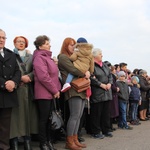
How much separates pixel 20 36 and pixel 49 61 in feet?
2.47

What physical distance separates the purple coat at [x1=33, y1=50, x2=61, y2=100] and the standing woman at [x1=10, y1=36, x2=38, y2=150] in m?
0.17

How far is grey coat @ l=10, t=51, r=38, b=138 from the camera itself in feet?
14.9

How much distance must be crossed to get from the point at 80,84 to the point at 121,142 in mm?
1587

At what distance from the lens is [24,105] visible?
4.64 meters

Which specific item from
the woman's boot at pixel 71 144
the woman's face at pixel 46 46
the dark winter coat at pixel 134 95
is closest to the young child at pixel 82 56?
the woman's face at pixel 46 46

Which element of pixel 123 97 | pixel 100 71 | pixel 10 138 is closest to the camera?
pixel 10 138

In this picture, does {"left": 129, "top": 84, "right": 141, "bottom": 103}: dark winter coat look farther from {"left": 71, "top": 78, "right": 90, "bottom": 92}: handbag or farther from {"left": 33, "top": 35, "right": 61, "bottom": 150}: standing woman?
{"left": 33, "top": 35, "right": 61, "bottom": 150}: standing woman

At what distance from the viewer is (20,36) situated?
16.3 ft

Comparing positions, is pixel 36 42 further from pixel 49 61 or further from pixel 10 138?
pixel 10 138

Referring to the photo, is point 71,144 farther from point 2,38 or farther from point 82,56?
point 2,38

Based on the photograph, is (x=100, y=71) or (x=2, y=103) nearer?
(x=2, y=103)

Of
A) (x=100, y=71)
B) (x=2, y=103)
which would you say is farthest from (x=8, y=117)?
(x=100, y=71)

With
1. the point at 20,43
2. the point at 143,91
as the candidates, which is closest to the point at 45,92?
the point at 20,43

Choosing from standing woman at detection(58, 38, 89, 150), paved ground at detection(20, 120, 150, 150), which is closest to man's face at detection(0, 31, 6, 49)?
standing woman at detection(58, 38, 89, 150)
